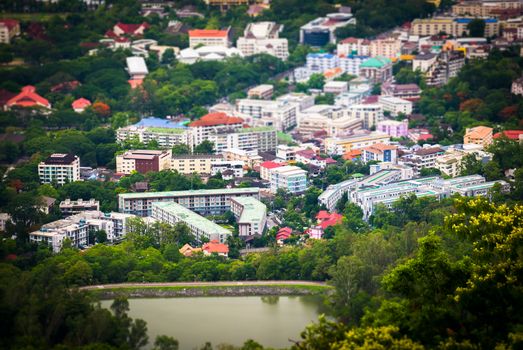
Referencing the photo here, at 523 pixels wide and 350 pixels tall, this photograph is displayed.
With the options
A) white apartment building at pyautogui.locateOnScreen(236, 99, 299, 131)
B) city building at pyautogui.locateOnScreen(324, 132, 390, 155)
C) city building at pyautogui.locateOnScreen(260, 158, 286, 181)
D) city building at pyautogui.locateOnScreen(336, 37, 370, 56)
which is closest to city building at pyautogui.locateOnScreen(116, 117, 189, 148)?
white apartment building at pyautogui.locateOnScreen(236, 99, 299, 131)

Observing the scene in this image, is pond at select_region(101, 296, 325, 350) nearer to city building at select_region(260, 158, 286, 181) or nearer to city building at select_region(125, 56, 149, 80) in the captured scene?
city building at select_region(260, 158, 286, 181)

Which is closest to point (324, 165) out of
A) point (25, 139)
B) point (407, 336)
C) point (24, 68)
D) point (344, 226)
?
point (344, 226)

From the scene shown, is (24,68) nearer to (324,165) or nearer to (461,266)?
(324,165)

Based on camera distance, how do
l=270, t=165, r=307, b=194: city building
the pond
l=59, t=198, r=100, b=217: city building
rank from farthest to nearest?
l=270, t=165, r=307, b=194: city building, l=59, t=198, r=100, b=217: city building, the pond

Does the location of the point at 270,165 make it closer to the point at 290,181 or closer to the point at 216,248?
the point at 290,181

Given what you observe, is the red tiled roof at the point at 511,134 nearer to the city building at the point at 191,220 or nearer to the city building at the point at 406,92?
the city building at the point at 406,92

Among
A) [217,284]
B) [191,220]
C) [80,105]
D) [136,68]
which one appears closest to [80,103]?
[80,105]
